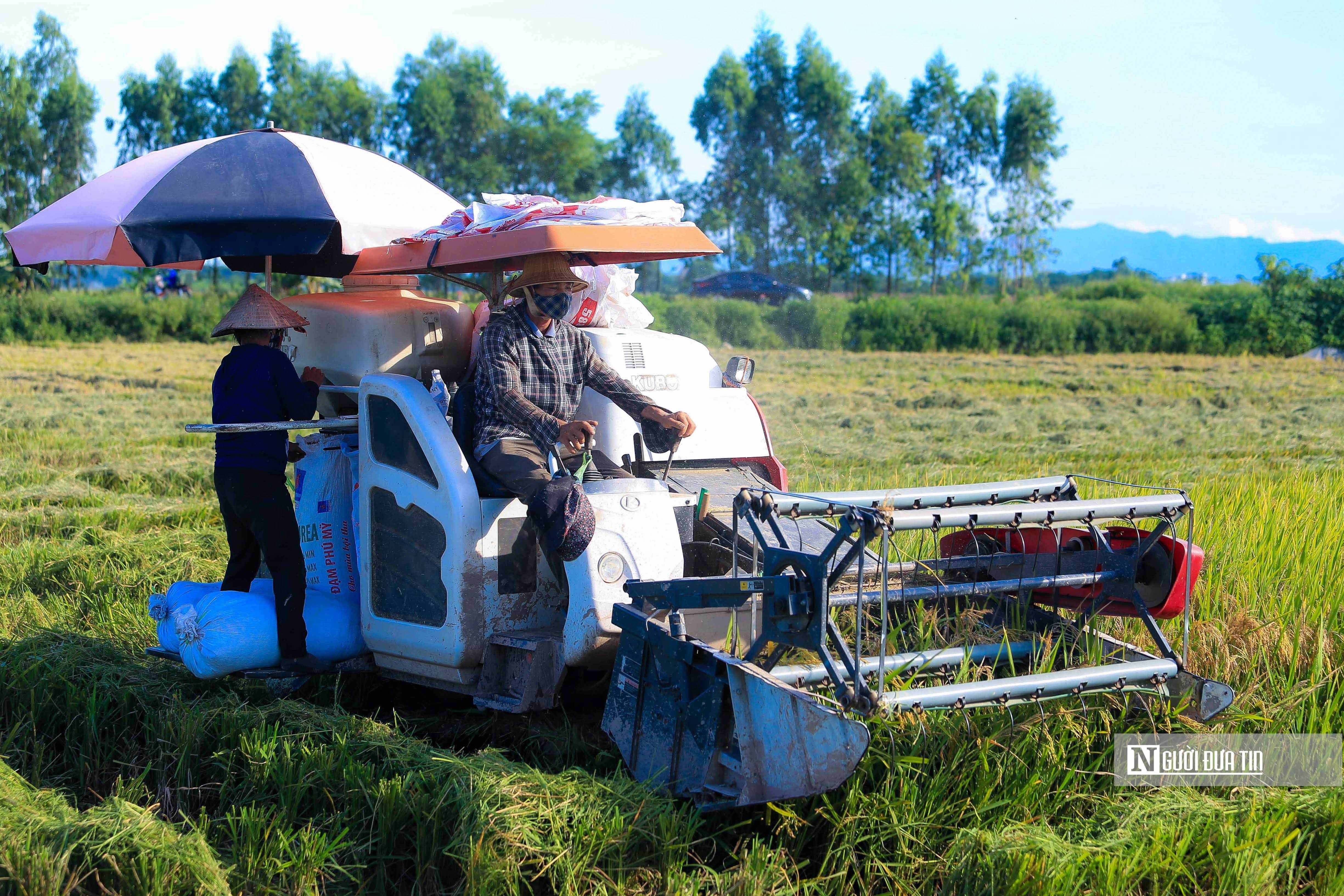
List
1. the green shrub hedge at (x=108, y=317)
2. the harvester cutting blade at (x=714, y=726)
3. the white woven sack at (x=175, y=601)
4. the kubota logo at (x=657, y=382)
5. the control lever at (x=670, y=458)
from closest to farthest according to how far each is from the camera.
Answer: the harvester cutting blade at (x=714, y=726)
the control lever at (x=670, y=458)
the white woven sack at (x=175, y=601)
the kubota logo at (x=657, y=382)
the green shrub hedge at (x=108, y=317)

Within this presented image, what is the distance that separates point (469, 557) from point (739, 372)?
5.38 ft

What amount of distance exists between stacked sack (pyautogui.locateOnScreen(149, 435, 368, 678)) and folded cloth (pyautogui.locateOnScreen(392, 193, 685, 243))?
3.65 ft

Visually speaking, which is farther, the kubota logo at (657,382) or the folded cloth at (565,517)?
the kubota logo at (657,382)

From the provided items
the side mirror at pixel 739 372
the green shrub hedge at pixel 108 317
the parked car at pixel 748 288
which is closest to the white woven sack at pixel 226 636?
the side mirror at pixel 739 372

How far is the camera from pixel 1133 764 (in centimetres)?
373

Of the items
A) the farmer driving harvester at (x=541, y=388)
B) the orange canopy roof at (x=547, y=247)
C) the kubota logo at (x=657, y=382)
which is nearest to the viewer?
the orange canopy roof at (x=547, y=247)

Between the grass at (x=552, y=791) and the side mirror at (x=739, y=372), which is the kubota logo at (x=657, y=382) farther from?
the grass at (x=552, y=791)

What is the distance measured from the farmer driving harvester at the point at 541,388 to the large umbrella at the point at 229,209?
34.0 inches

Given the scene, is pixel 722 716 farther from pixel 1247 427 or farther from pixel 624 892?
pixel 1247 427

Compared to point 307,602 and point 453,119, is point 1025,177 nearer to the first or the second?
point 453,119

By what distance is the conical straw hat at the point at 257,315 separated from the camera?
4742 millimetres

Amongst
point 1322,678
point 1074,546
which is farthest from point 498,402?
point 1322,678

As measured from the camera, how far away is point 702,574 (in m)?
4.63

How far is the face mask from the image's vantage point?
455 centimetres
